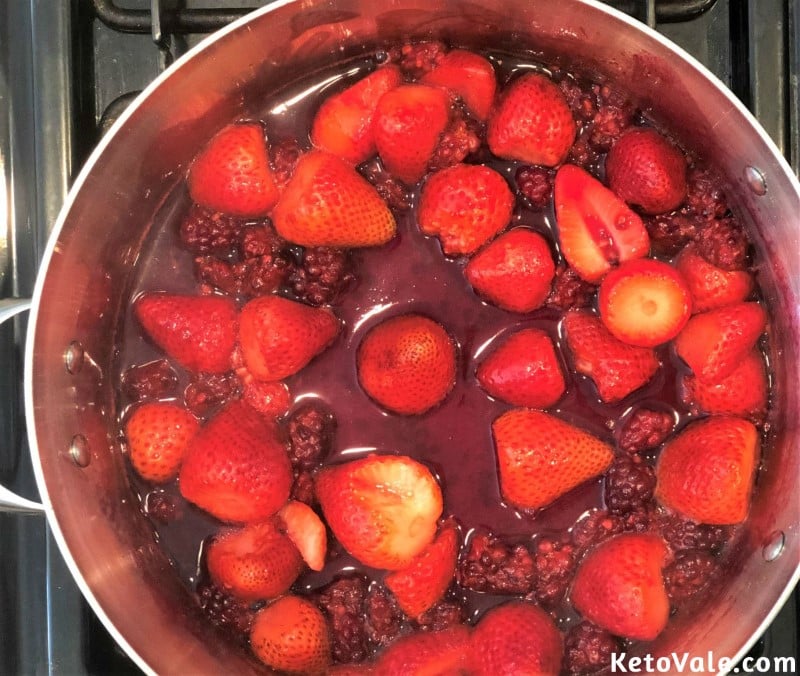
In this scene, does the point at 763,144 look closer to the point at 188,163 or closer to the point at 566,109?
the point at 566,109

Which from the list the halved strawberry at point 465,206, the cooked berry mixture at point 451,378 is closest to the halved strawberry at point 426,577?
the cooked berry mixture at point 451,378

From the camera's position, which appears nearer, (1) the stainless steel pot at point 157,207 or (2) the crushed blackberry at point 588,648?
(1) the stainless steel pot at point 157,207

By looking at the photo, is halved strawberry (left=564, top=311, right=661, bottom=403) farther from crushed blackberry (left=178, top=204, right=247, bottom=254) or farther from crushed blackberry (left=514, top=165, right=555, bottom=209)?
crushed blackberry (left=178, top=204, right=247, bottom=254)

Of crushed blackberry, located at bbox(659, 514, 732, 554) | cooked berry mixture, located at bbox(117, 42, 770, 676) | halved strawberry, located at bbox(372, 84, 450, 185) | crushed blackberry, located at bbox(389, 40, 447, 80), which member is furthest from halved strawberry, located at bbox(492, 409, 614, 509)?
crushed blackberry, located at bbox(389, 40, 447, 80)

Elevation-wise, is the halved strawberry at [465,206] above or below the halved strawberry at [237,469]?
above

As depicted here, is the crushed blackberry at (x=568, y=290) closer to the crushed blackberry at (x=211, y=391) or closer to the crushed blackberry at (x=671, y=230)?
the crushed blackberry at (x=671, y=230)
